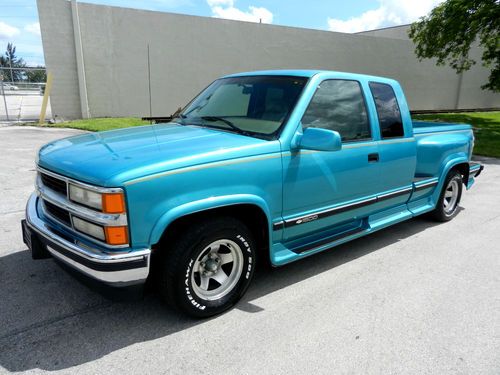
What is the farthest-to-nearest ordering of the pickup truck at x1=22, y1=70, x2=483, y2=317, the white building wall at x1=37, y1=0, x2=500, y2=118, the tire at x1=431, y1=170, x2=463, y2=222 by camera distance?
the white building wall at x1=37, y1=0, x2=500, y2=118 < the tire at x1=431, y1=170, x2=463, y2=222 < the pickup truck at x1=22, y1=70, x2=483, y2=317

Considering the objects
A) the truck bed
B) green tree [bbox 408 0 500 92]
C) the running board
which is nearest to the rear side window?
the truck bed

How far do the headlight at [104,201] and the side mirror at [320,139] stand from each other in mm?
1497

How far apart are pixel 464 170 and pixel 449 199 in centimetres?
49

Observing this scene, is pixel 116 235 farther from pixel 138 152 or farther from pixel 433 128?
pixel 433 128

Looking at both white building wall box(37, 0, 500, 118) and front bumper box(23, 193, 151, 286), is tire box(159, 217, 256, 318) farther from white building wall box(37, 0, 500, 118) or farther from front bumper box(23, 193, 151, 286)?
white building wall box(37, 0, 500, 118)

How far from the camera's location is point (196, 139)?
3.16 metres

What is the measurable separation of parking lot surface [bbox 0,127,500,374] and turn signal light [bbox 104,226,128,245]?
759 mm

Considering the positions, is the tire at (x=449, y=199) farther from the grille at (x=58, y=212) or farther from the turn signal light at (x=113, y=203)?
the grille at (x=58, y=212)

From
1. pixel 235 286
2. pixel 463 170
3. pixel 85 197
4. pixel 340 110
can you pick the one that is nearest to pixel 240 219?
pixel 235 286

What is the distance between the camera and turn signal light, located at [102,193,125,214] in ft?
8.00

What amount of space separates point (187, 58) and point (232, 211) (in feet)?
44.5

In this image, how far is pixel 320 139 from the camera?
3.11 metres

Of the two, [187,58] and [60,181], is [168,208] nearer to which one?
[60,181]

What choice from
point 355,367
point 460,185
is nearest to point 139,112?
point 460,185
